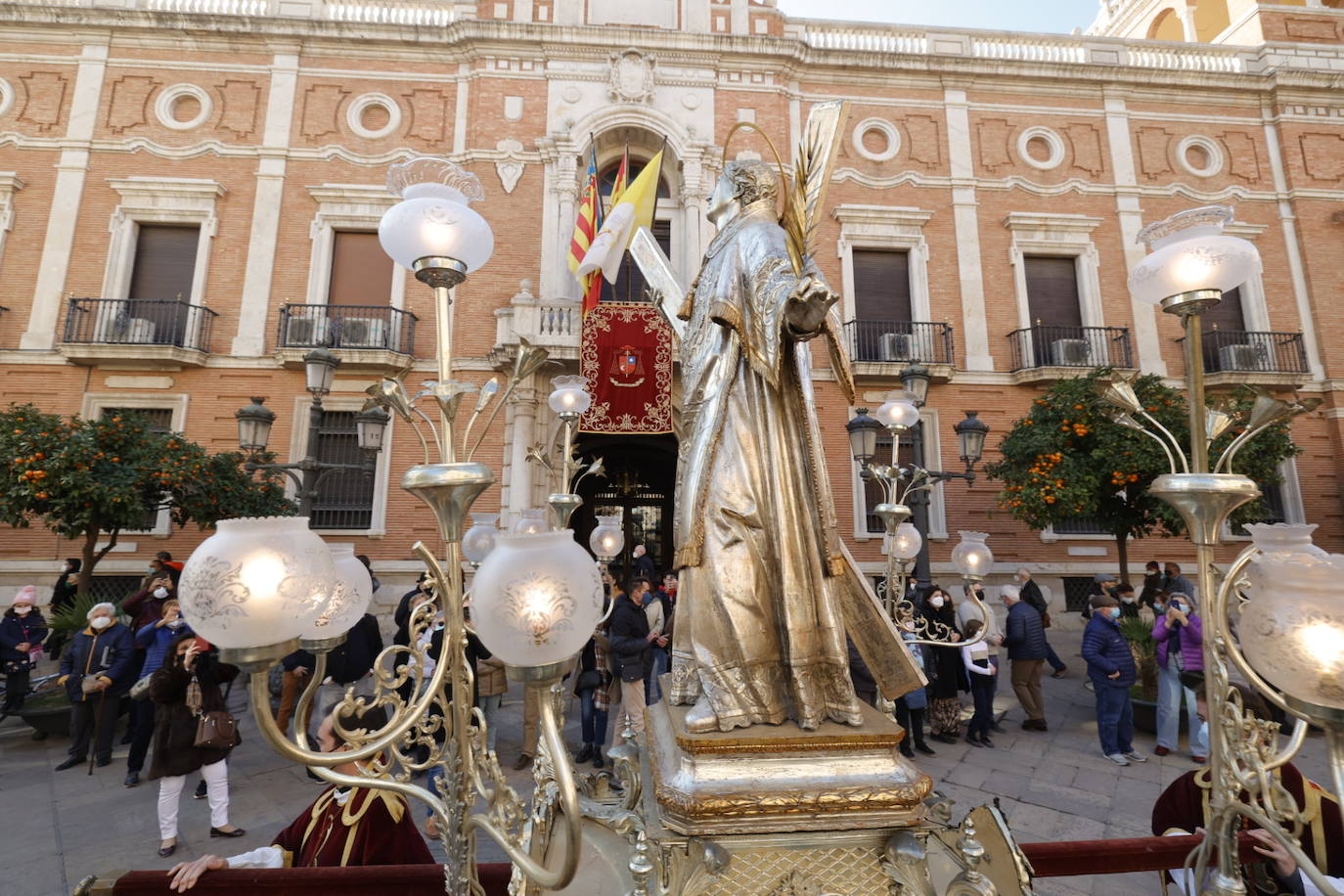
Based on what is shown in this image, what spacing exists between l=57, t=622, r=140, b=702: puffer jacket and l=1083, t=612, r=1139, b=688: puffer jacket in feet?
26.1

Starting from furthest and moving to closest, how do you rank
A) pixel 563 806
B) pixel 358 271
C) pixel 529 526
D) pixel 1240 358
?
pixel 1240 358
pixel 358 271
pixel 529 526
pixel 563 806

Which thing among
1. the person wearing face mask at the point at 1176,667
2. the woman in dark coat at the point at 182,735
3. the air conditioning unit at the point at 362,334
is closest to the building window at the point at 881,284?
the person wearing face mask at the point at 1176,667

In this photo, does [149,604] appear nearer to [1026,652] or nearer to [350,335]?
[350,335]

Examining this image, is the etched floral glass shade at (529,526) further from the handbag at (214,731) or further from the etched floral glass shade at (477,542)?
the handbag at (214,731)

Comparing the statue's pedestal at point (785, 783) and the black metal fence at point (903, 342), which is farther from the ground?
the black metal fence at point (903, 342)

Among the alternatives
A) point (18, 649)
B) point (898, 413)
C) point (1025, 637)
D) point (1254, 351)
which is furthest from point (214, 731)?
point (1254, 351)

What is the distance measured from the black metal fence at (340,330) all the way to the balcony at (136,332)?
136cm

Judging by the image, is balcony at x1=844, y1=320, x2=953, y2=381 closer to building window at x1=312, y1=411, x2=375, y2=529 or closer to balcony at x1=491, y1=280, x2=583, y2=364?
balcony at x1=491, y1=280, x2=583, y2=364

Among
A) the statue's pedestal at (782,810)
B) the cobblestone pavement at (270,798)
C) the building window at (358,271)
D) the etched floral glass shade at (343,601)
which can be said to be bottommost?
the cobblestone pavement at (270,798)

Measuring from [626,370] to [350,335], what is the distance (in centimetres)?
503

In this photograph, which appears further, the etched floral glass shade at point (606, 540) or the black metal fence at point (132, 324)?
the black metal fence at point (132, 324)

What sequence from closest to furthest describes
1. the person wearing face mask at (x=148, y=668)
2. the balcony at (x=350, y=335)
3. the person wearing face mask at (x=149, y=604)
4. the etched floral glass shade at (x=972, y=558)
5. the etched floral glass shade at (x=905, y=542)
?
the etched floral glass shade at (x=972, y=558), the etched floral glass shade at (x=905, y=542), the person wearing face mask at (x=148, y=668), the person wearing face mask at (x=149, y=604), the balcony at (x=350, y=335)

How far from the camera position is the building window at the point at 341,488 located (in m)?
10.7

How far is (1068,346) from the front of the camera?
11984 millimetres
